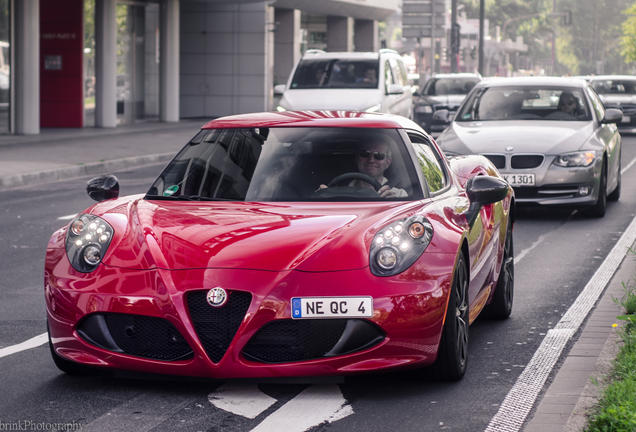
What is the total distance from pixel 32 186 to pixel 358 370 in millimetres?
11415

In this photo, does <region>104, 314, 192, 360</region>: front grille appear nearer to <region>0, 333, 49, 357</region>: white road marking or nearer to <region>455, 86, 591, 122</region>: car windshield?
<region>0, 333, 49, 357</region>: white road marking

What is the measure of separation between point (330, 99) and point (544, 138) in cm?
830

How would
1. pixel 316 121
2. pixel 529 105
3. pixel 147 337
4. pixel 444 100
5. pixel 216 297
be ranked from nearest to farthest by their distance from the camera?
pixel 216 297, pixel 147 337, pixel 316 121, pixel 529 105, pixel 444 100

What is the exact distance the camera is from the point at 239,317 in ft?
14.3

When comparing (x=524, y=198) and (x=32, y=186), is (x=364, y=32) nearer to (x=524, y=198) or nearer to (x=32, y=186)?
(x=32, y=186)

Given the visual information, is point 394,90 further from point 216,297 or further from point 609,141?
point 216,297

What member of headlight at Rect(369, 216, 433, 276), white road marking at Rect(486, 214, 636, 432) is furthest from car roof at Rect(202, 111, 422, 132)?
white road marking at Rect(486, 214, 636, 432)

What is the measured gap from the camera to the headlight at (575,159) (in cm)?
1121

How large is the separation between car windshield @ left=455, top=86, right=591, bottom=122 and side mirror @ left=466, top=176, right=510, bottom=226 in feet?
22.6

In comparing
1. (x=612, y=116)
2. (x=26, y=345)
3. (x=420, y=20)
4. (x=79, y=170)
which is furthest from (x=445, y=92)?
(x=26, y=345)

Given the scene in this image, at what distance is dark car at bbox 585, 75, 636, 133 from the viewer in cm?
2819

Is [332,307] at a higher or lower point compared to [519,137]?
lower

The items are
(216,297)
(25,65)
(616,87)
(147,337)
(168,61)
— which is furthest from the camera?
(168,61)

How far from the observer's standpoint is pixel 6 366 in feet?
17.1
